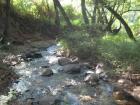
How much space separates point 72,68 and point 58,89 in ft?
7.39

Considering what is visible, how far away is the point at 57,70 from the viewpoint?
36.5ft

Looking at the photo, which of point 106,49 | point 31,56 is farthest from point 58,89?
point 31,56

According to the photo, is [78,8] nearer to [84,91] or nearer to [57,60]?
[57,60]

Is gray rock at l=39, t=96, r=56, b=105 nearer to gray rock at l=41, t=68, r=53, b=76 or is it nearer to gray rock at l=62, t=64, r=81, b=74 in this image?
gray rock at l=41, t=68, r=53, b=76

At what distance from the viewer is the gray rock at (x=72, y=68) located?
35.3ft

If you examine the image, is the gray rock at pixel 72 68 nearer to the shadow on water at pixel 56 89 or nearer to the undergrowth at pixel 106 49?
the shadow on water at pixel 56 89

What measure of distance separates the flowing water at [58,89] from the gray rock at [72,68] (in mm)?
240

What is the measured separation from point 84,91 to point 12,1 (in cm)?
1259

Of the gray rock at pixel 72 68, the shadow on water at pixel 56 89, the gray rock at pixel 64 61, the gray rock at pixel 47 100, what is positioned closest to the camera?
the gray rock at pixel 47 100

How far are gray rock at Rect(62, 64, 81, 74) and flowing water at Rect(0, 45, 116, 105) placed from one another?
0.24 m

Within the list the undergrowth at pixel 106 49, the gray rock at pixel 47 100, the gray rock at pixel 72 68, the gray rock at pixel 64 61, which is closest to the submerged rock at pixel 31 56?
the undergrowth at pixel 106 49

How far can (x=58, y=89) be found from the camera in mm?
8734

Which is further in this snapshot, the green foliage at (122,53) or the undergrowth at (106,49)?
the undergrowth at (106,49)

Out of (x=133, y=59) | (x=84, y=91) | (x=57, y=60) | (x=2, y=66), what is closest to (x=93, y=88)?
(x=84, y=91)
